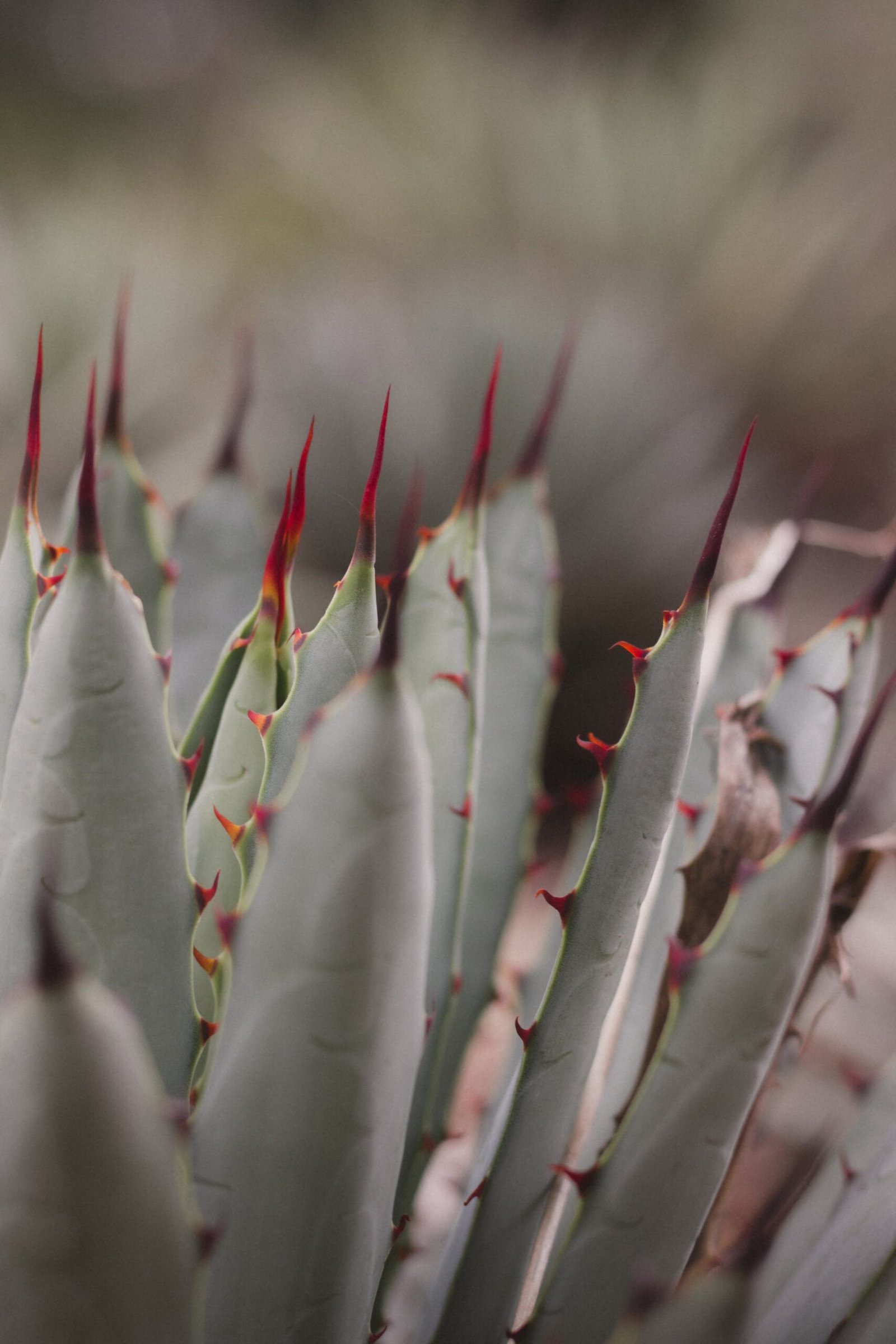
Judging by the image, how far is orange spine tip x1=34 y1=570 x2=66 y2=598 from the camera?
31cm

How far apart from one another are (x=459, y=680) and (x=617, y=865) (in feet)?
0.34

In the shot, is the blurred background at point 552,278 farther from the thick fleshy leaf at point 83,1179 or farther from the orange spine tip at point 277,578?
the thick fleshy leaf at point 83,1179

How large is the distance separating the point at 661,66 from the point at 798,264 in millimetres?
611

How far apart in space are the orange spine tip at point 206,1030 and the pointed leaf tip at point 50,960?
0.42 feet

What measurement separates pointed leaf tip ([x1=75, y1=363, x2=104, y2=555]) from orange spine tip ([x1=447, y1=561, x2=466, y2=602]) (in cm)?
14

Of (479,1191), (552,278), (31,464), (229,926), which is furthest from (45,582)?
(552,278)

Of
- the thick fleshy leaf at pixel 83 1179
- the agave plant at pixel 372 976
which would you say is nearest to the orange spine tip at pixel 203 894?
the agave plant at pixel 372 976

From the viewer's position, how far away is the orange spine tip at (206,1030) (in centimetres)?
30

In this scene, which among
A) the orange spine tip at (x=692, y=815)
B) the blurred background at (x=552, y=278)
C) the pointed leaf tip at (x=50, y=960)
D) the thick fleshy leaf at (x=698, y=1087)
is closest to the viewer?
the pointed leaf tip at (x=50, y=960)

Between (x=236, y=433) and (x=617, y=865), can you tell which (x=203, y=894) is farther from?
(x=236, y=433)

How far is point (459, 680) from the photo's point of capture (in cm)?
36

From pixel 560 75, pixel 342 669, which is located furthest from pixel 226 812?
pixel 560 75

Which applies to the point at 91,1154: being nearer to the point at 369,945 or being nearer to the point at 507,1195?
the point at 369,945

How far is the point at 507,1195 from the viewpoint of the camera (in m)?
0.32
